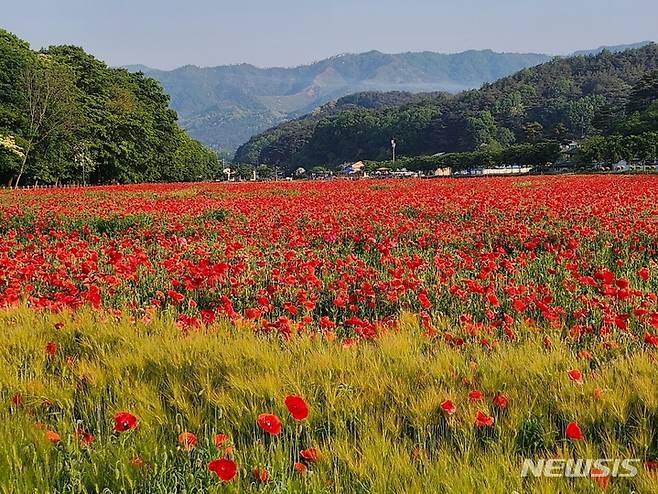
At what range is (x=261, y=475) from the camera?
7.03ft

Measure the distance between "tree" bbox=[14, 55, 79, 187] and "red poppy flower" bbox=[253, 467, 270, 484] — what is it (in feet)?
131

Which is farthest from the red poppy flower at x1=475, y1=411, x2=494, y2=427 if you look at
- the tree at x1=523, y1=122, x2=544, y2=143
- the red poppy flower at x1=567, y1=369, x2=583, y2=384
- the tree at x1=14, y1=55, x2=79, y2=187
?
the tree at x1=523, y1=122, x2=544, y2=143

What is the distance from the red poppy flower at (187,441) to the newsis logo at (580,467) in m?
1.26

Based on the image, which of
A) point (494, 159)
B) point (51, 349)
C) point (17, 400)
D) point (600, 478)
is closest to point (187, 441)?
point (17, 400)

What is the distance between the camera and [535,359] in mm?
3246

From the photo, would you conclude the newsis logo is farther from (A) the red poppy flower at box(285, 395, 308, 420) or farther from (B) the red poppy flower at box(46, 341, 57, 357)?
(B) the red poppy flower at box(46, 341, 57, 357)

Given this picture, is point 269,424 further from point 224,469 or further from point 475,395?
point 475,395

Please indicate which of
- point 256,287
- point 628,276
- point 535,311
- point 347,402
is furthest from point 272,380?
point 628,276

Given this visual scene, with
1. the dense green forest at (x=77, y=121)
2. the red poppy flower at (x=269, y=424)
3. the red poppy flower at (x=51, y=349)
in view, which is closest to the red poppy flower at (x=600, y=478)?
the red poppy flower at (x=269, y=424)

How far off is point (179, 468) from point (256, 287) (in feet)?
13.5

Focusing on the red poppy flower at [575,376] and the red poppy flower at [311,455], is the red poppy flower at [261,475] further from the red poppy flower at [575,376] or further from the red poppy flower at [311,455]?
the red poppy flower at [575,376]

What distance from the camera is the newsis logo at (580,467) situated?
7.05 ft

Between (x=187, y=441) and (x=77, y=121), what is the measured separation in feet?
141

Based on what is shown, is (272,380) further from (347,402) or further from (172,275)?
(172,275)
